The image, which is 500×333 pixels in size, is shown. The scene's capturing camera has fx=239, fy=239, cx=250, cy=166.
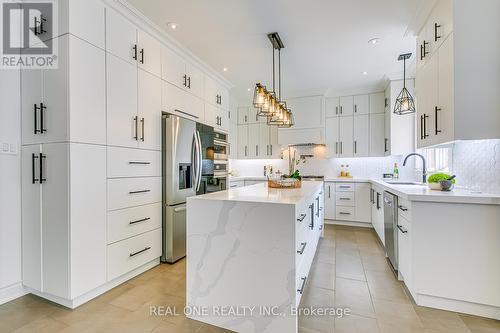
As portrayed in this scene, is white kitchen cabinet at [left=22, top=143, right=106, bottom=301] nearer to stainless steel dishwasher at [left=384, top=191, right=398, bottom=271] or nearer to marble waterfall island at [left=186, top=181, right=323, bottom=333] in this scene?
marble waterfall island at [left=186, top=181, right=323, bottom=333]

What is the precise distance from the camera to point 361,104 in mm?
4750

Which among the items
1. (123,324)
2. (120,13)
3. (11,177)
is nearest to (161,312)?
(123,324)

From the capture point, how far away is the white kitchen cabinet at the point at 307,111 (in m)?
4.89

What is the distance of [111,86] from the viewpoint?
2182mm

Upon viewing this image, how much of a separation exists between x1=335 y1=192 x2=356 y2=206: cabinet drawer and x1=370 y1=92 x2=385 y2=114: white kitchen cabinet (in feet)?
5.54

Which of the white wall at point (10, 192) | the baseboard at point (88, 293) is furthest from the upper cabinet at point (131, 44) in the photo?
the baseboard at point (88, 293)

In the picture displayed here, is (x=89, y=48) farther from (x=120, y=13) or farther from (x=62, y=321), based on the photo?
(x=62, y=321)

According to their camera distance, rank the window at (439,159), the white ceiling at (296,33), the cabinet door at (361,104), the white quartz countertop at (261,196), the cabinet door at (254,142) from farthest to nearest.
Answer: the cabinet door at (254,142) → the cabinet door at (361,104) → the window at (439,159) → the white ceiling at (296,33) → the white quartz countertop at (261,196)

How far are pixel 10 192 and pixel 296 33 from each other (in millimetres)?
3174

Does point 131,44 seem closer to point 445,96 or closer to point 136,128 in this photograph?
point 136,128

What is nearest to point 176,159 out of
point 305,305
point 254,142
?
point 305,305

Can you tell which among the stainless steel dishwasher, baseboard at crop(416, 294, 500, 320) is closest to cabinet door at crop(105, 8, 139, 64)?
the stainless steel dishwasher

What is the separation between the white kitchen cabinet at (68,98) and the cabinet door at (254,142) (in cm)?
377

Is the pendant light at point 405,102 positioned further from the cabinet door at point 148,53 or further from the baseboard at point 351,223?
the cabinet door at point 148,53
